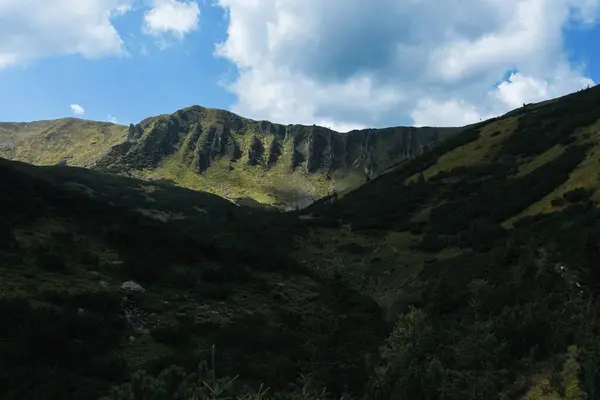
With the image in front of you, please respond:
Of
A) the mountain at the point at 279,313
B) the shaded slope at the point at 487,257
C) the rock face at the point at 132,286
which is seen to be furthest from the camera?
the rock face at the point at 132,286

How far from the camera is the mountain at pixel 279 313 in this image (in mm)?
10539

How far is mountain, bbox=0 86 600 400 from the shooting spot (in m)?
10.5

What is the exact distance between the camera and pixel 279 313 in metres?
18.4

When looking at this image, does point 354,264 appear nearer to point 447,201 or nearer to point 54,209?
point 447,201

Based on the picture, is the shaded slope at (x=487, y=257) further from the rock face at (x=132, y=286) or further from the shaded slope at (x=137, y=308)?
the rock face at (x=132, y=286)

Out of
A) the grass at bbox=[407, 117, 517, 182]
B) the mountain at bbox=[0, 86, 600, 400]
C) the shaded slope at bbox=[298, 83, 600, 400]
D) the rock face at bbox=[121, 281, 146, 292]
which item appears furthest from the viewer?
the grass at bbox=[407, 117, 517, 182]

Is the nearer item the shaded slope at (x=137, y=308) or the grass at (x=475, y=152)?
the shaded slope at (x=137, y=308)

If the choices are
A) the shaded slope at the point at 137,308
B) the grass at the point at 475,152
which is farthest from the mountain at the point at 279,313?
the grass at the point at 475,152

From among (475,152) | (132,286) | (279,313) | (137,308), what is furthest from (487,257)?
(475,152)

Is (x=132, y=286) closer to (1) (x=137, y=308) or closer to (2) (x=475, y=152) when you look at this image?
(1) (x=137, y=308)

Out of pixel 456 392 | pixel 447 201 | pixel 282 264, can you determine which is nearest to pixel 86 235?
pixel 282 264

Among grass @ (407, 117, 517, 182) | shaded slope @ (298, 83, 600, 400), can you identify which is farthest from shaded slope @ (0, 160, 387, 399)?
grass @ (407, 117, 517, 182)

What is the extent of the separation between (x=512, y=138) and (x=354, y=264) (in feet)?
137

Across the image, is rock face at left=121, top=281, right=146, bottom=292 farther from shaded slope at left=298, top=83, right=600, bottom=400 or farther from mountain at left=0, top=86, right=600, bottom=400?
shaded slope at left=298, top=83, right=600, bottom=400
